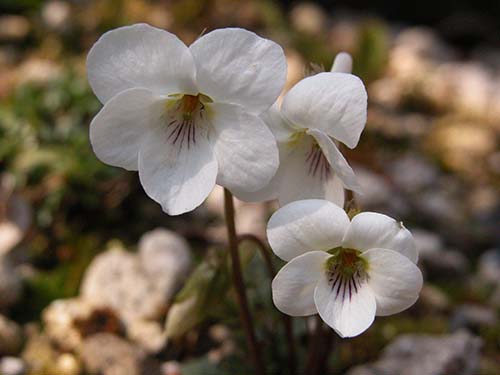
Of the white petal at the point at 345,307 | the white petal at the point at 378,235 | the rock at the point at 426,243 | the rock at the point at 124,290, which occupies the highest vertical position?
the white petal at the point at 378,235

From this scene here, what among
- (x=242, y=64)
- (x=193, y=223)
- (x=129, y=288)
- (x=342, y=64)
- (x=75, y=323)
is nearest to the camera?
(x=242, y=64)

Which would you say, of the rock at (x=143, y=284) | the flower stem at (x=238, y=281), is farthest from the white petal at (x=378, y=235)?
the rock at (x=143, y=284)

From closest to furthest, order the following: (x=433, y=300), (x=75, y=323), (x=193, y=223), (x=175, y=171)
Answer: (x=175, y=171) < (x=75, y=323) < (x=433, y=300) < (x=193, y=223)

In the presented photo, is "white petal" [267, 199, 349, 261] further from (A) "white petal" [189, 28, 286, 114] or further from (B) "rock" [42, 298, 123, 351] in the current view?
(B) "rock" [42, 298, 123, 351]

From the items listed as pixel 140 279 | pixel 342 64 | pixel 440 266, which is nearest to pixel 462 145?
pixel 440 266

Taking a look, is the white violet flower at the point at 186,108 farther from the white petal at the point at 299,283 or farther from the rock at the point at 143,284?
the rock at the point at 143,284

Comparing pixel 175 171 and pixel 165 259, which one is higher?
pixel 175 171

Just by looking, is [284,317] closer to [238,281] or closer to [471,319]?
[238,281]
